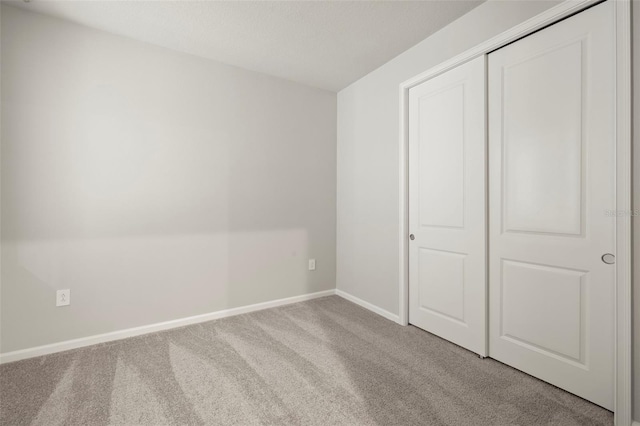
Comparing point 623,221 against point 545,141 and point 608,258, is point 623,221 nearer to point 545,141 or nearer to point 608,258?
point 608,258

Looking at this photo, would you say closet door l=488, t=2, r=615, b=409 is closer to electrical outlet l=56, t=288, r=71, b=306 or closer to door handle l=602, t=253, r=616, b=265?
door handle l=602, t=253, r=616, b=265

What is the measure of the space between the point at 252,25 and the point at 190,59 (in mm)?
811

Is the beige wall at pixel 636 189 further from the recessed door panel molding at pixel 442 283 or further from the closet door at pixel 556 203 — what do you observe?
the recessed door panel molding at pixel 442 283

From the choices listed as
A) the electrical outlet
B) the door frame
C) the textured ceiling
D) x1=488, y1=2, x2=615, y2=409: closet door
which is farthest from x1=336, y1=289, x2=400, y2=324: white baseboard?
the electrical outlet

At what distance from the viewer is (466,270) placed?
7.79ft

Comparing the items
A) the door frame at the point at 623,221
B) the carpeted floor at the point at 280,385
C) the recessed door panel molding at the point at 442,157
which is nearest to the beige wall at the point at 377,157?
the recessed door panel molding at the point at 442,157

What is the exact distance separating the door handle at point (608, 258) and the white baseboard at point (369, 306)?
1668 mm

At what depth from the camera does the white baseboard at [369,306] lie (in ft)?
9.79

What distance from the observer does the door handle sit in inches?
63.6

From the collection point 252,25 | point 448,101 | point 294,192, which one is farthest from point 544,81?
point 294,192

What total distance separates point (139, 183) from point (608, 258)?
328cm

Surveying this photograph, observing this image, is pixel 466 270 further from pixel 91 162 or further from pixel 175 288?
pixel 91 162

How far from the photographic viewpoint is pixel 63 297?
2379 mm

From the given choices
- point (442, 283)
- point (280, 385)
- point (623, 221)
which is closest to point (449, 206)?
point (442, 283)
